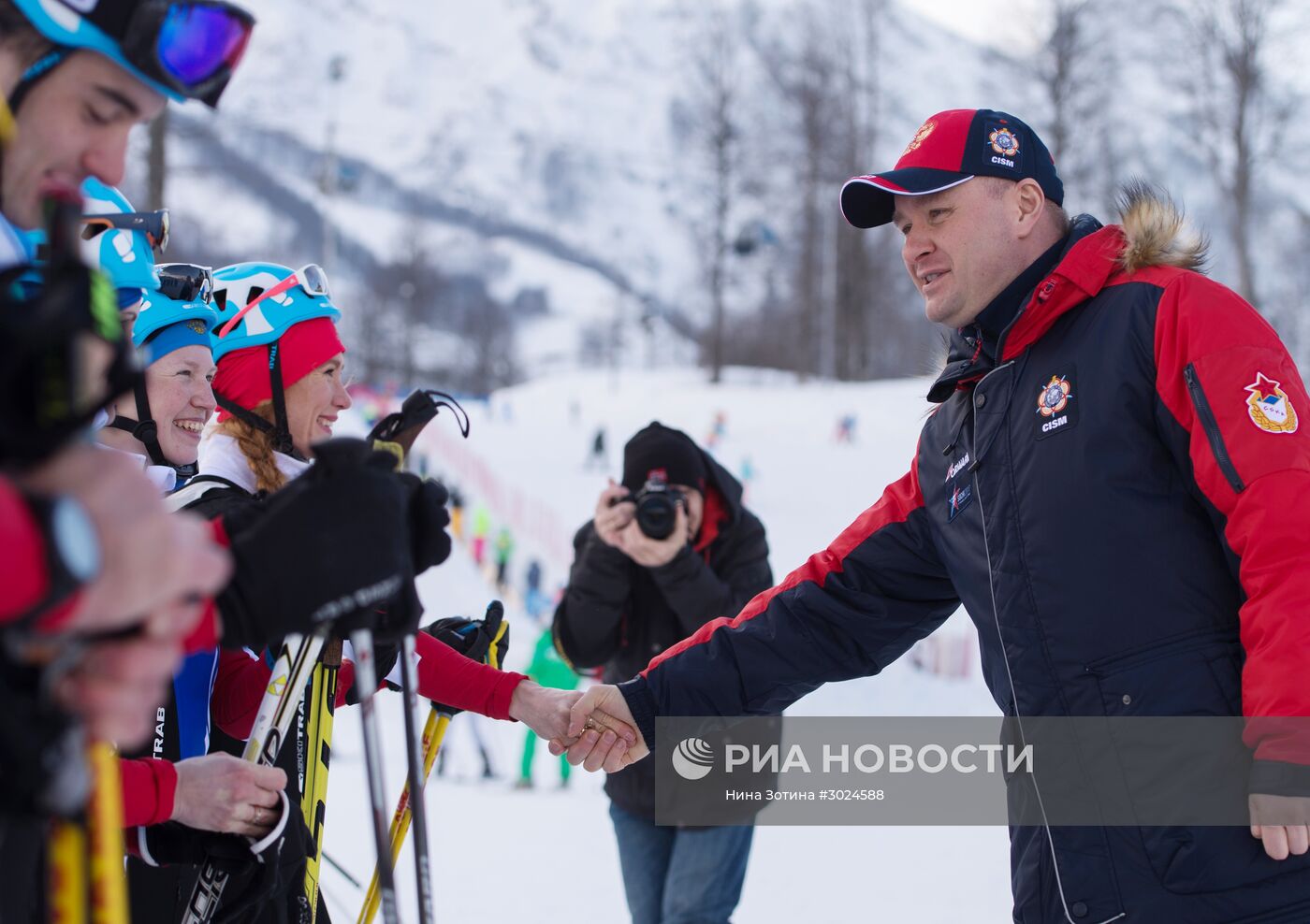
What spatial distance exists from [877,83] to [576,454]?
16.2m

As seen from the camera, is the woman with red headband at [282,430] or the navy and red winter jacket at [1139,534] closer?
the navy and red winter jacket at [1139,534]

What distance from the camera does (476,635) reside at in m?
2.85

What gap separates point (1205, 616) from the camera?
6.98 feet

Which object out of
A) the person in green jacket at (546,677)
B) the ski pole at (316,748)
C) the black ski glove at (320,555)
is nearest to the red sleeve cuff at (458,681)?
the ski pole at (316,748)

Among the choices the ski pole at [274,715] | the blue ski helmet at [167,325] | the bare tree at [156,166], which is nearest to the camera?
the ski pole at [274,715]

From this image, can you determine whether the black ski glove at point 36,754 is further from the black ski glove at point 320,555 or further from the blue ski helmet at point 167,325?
the blue ski helmet at point 167,325

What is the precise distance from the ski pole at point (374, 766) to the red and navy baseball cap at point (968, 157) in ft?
5.36

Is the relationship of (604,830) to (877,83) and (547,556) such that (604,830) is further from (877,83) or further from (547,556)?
(877,83)

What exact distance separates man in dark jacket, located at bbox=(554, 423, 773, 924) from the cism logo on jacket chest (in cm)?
174

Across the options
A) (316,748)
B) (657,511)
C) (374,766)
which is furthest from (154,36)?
(657,511)

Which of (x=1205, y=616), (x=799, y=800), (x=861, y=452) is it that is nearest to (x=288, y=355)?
(x=1205, y=616)

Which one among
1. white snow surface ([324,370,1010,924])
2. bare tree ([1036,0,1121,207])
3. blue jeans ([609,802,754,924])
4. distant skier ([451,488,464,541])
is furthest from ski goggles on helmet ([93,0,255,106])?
bare tree ([1036,0,1121,207])

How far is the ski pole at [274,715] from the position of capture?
2.17 m

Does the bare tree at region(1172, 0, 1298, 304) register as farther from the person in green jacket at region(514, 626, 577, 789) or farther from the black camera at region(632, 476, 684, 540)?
the black camera at region(632, 476, 684, 540)
